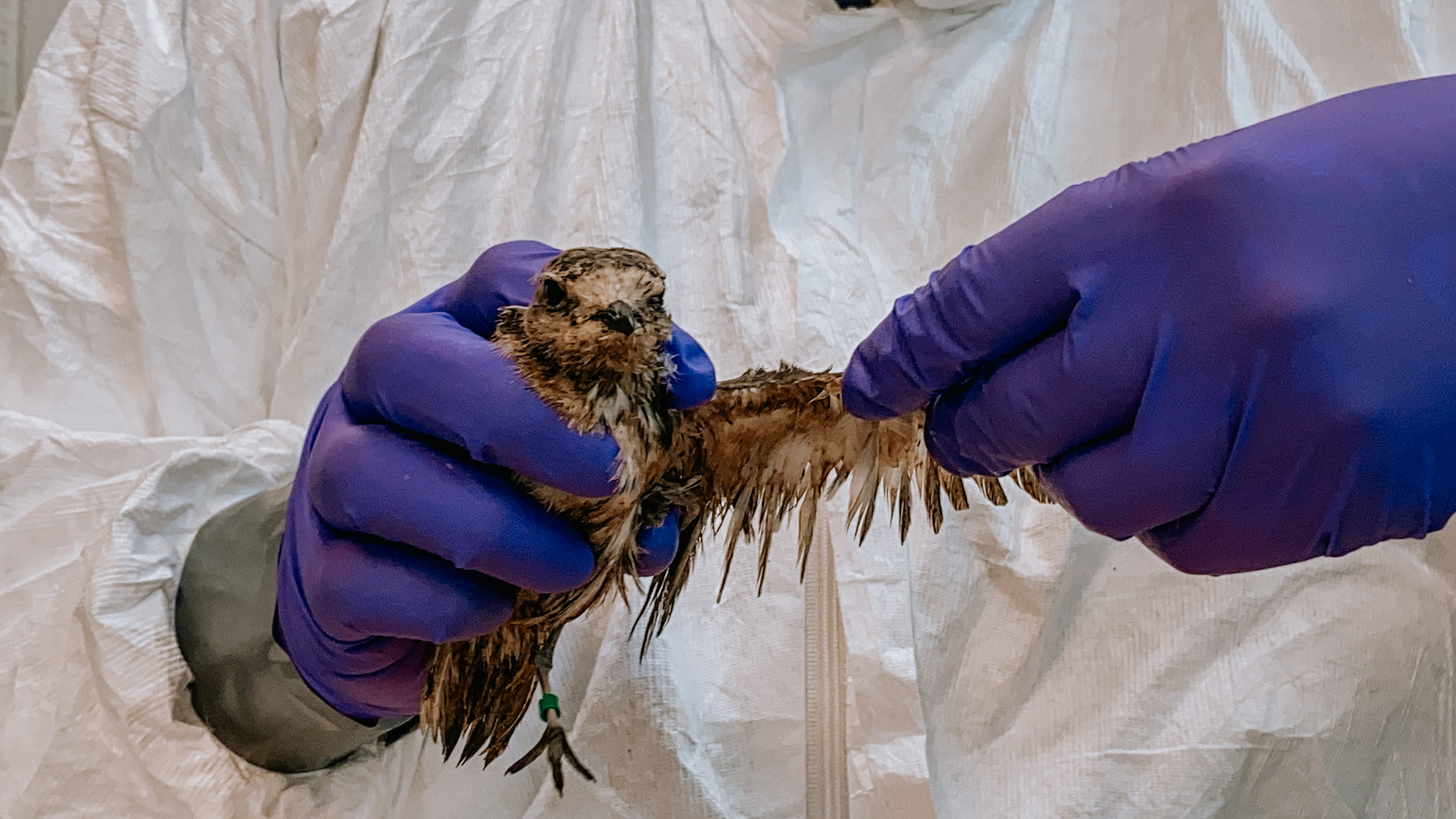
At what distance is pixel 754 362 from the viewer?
0.83 meters

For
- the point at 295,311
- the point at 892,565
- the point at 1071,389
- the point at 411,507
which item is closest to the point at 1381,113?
the point at 1071,389

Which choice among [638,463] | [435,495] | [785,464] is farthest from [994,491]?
[435,495]

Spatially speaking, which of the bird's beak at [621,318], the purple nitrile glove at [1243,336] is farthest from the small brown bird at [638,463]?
the purple nitrile glove at [1243,336]

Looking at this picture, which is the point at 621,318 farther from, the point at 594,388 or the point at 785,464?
the point at 785,464

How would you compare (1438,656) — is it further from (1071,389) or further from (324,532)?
(324,532)

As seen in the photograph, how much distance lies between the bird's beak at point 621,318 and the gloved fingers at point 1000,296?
15cm

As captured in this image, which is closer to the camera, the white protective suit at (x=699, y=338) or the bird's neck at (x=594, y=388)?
the bird's neck at (x=594, y=388)

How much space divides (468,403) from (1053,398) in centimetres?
32

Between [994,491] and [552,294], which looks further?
[994,491]

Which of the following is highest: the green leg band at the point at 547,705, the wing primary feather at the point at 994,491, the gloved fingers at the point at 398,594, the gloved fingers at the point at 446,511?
the gloved fingers at the point at 446,511

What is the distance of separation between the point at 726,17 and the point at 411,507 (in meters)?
0.63

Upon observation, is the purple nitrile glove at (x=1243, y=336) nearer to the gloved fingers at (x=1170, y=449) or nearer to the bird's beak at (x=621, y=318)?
the gloved fingers at (x=1170, y=449)

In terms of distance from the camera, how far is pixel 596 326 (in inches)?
19.7

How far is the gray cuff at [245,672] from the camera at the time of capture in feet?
2.23
